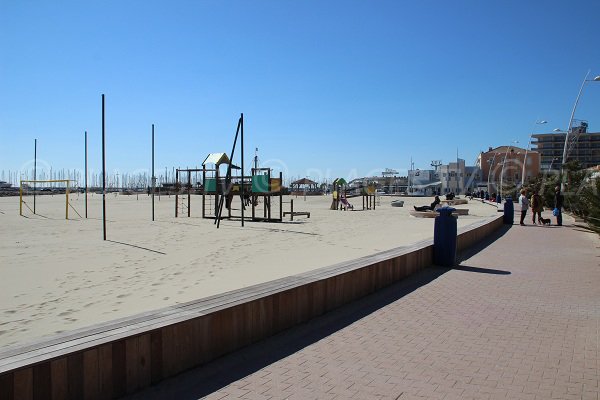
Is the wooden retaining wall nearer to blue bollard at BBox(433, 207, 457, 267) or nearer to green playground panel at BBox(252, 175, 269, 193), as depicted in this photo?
blue bollard at BBox(433, 207, 457, 267)

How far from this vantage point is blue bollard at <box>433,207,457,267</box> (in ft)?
31.4

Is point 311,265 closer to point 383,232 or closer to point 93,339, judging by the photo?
point 93,339

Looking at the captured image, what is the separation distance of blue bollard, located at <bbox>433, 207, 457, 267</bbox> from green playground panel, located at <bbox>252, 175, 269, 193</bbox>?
1434cm

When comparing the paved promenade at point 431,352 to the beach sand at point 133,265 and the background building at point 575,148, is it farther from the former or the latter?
the background building at point 575,148

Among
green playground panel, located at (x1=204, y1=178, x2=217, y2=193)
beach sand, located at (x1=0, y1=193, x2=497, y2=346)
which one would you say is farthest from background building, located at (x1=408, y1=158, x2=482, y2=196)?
beach sand, located at (x1=0, y1=193, x2=497, y2=346)

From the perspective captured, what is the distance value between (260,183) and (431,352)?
766 inches

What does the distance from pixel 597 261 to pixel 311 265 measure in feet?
19.9

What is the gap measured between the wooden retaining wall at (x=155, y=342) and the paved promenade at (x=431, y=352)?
14 cm

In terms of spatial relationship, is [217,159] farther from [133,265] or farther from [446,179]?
[446,179]

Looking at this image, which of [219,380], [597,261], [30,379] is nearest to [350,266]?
[219,380]

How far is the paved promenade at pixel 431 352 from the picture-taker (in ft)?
12.0

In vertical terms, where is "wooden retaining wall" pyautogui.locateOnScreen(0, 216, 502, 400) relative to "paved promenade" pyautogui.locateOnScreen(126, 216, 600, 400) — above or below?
above

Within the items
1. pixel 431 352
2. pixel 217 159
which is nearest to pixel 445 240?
pixel 431 352

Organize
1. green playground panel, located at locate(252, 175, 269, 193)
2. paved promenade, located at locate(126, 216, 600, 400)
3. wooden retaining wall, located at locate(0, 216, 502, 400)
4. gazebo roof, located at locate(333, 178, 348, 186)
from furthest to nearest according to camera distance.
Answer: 1. gazebo roof, located at locate(333, 178, 348, 186)
2. green playground panel, located at locate(252, 175, 269, 193)
3. paved promenade, located at locate(126, 216, 600, 400)
4. wooden retaining wall, located at locate(0, 216, 502, 400)
